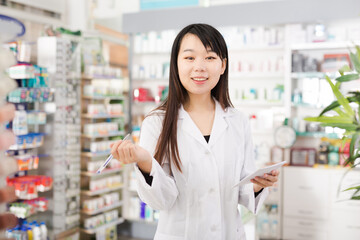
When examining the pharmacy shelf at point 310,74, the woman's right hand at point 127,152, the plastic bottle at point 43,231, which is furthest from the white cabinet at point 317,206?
the woman's right hand at point 127,152

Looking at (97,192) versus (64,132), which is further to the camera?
(97,192)

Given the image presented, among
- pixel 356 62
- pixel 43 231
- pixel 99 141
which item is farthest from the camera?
pixel 99 141

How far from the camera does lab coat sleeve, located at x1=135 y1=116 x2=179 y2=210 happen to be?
1442mm

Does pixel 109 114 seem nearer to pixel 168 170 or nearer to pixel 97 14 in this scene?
pixel 97 14

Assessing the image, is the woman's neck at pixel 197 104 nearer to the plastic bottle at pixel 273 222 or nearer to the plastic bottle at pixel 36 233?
the plastic bottle at pixel 36 233

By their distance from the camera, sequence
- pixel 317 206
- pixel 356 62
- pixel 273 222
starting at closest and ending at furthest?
pixel 356 62, pixel 317 206, pixel 273 222

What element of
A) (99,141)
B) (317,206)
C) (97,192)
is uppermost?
(99,141)

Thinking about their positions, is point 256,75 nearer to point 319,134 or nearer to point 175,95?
point 319,134

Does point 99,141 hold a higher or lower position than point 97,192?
higher

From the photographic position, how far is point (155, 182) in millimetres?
1434

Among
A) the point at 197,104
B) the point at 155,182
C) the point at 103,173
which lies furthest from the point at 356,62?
the point at 103,173

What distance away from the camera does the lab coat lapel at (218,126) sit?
167 centimetres

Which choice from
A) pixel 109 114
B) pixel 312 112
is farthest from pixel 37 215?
pixel 312 112

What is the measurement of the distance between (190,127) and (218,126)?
0.13m
